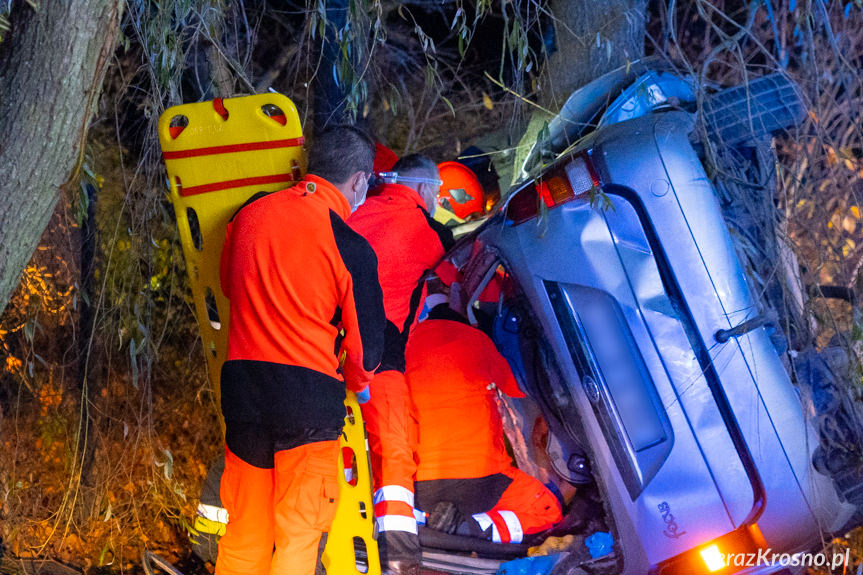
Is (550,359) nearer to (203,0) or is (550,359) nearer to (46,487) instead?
(203,0)

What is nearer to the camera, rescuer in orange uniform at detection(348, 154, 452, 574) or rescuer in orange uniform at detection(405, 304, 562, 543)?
rescuer in orange uniform at detection(348, 154, 452, 574)

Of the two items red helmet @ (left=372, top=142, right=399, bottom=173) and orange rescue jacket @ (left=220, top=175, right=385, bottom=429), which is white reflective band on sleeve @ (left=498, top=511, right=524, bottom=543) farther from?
red helmet @ (left=372, top=142, right=399, bottom=173)

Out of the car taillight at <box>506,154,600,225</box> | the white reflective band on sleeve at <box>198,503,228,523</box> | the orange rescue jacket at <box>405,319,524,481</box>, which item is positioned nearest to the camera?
the car taillight at <box>506,154,600,225</box>

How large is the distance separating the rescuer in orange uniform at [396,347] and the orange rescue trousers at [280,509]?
47 cm

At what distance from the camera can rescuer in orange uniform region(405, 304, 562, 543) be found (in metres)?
3.79

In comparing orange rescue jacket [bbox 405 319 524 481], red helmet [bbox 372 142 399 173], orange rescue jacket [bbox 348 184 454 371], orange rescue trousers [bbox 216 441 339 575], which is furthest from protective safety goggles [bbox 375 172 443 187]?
orange rescue trousers [bbox 216 441 339 575]

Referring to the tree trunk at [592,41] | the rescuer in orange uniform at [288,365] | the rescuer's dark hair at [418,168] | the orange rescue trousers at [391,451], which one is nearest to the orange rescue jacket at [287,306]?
the rescuer in orange uniform at [288,365]

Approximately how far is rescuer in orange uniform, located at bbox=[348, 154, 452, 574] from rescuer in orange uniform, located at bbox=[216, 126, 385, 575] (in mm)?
473

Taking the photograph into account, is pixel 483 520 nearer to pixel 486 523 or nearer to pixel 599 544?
pixel 486 523

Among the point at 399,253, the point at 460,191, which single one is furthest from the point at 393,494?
the point at 460,191

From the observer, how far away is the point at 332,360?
120 inches

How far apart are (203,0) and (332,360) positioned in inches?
68.4

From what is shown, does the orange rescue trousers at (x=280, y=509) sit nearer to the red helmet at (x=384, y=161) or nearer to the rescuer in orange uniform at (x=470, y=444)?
the rescuer in orange uniform at (x=470, y=444)

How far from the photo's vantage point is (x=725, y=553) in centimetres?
319
